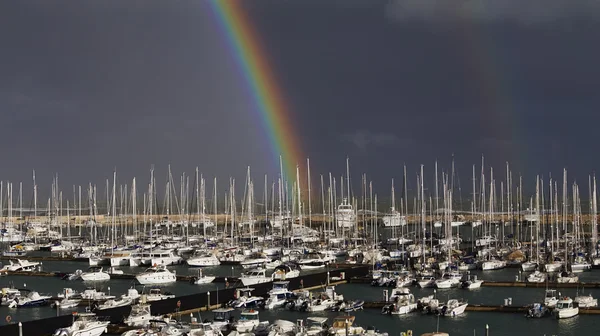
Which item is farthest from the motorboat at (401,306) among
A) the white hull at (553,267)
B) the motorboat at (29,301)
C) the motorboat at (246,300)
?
the motorboat at (29,301)

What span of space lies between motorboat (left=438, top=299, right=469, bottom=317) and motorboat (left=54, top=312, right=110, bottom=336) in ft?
61.1

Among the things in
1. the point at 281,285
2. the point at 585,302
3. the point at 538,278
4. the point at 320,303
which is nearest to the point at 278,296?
the point at 281,285

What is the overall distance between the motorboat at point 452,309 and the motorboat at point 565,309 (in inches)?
200

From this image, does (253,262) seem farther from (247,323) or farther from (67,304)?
(247,323)

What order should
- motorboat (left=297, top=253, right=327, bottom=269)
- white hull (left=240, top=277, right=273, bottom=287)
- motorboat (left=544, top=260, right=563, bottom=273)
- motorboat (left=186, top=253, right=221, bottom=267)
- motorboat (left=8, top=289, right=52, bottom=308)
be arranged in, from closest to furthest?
motorboat (left=8, top=289, right=52, bottom=308), white hull (left=240, top=277, right=273, bottom=287), motorboat (left=544, top=260, right=563, bottom=273), motorboat (left=297, top=253, right=327, bottom=269), motorboat (left=186, top=253, right=221, bottom=267)

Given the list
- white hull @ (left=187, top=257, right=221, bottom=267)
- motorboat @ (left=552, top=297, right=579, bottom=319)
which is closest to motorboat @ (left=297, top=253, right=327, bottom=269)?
white hull @ (left=187, top=257, right=221, bottom=267)

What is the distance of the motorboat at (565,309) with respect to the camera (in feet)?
134

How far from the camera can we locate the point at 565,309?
40844mm

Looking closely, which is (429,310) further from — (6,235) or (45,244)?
(6,235)

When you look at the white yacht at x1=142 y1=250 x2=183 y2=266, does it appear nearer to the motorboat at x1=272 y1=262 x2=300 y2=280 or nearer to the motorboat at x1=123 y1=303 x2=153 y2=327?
the motorboat at x1=272 y1=262 x2=300 y2=280

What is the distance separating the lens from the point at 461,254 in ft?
244

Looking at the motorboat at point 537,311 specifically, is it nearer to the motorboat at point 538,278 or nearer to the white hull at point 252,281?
the motorboat at point 538,278

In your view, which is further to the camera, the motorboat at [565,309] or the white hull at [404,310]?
the white hull at [404,310]

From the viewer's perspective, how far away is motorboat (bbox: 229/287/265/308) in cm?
4400
